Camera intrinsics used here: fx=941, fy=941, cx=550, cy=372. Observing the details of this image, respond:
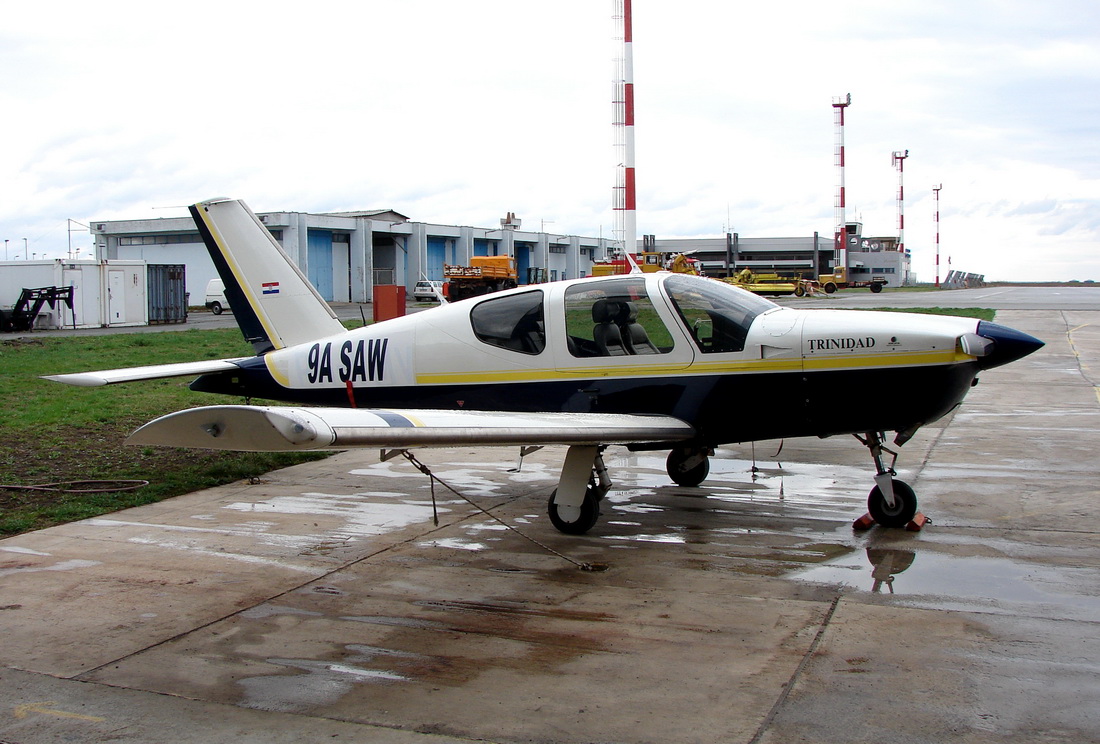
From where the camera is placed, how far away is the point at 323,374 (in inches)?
353

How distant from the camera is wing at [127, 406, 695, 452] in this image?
475cm

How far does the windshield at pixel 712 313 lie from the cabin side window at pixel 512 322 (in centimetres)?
114

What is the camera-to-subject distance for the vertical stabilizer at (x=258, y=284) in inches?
378

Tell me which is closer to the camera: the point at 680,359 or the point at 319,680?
the point at 319,680

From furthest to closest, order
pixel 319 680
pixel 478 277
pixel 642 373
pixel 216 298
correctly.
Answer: pixel 478 277 → pixel 216 298 → pixel 642 373 → pixel 319 680

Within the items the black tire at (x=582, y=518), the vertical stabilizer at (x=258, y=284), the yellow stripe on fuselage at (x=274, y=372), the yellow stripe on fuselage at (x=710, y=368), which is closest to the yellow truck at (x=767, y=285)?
the vertical stabilizer at (x=258, y=284)

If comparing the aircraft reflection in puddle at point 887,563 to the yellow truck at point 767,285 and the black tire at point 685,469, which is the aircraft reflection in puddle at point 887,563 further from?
the yellow truck at point 767,285

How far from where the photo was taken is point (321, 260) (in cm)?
6003

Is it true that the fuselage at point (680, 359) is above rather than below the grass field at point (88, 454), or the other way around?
above

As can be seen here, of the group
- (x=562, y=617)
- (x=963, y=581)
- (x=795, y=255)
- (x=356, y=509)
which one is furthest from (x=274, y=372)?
(x=795, y=255)

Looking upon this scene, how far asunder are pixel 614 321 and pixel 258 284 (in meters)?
4.12

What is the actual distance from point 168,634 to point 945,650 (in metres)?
4.20

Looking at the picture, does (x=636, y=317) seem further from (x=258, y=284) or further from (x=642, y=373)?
(x=258, y=284)

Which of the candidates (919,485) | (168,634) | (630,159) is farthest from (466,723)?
(630,159)
